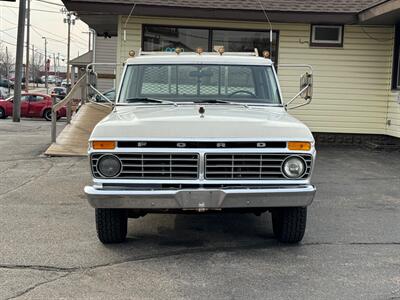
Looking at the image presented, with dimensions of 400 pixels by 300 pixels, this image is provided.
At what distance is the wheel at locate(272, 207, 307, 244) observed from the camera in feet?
17.1

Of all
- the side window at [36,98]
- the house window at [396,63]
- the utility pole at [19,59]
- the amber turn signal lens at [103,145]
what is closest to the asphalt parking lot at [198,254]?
the amber turn signal lens at [103,145]

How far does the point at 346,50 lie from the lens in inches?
529

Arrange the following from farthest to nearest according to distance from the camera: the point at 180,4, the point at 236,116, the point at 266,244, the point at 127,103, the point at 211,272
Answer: the point at 180,4
the point at 127,103
the point at 266,244
the point at 236,116
the point at 211,272

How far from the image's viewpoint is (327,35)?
13.5m

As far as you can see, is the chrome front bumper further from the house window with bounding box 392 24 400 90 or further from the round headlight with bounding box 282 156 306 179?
the house window with bounding box 392 24 400 90

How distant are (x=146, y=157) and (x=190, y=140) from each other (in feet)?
1.40

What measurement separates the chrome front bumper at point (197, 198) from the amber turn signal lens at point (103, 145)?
38 cm

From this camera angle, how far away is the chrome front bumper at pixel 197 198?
4.71 metres

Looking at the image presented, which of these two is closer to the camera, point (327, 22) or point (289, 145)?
point (289, 145)

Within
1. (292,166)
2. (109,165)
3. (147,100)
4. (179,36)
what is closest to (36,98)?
(179,36)

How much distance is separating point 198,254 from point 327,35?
9794 mm

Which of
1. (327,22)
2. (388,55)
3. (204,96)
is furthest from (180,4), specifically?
(204,96)

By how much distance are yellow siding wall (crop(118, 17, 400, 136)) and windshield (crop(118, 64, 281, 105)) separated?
7.13m

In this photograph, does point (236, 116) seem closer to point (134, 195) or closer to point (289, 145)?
point (289, 145)
